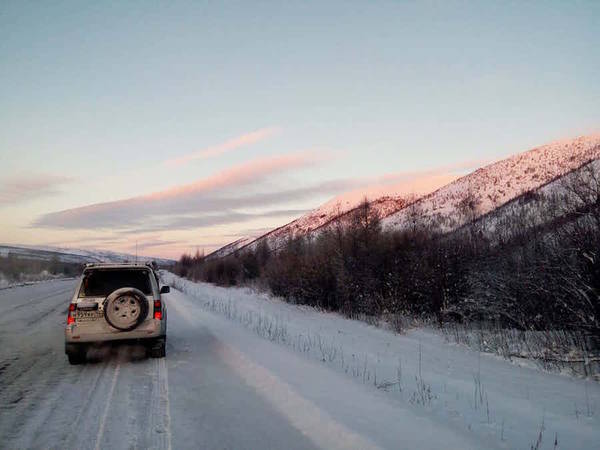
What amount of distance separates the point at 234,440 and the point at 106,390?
297 cm

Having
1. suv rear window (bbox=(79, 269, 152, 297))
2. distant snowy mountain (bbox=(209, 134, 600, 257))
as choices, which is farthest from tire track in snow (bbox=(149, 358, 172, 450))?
distant snowy mountain (bbox=(209, 134, 600, 257))

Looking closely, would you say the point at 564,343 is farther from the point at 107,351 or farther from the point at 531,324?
the point at 107,351

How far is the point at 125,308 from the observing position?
796cm

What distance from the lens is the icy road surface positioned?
4.61 meters

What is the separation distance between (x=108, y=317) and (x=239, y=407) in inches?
140

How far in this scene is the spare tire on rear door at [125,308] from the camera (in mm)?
7848

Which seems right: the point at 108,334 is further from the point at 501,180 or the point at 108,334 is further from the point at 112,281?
the point at 501,180

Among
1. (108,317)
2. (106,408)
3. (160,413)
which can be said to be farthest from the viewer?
(108,317)

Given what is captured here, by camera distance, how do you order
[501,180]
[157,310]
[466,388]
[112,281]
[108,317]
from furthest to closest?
[501,180], [112,281], [157,310], [108,317], [466,388]

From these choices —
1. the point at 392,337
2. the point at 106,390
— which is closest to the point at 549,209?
the point at 392,337

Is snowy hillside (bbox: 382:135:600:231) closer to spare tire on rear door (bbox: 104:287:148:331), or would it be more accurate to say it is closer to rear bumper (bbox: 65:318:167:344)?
rear bumper (bbox: 65:318:167:344)

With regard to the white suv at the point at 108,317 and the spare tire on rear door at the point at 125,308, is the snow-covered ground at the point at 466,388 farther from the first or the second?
the spare tire on rear door at the point at 125,308

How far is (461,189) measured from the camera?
9619cm

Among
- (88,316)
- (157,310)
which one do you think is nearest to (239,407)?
(157,310)
